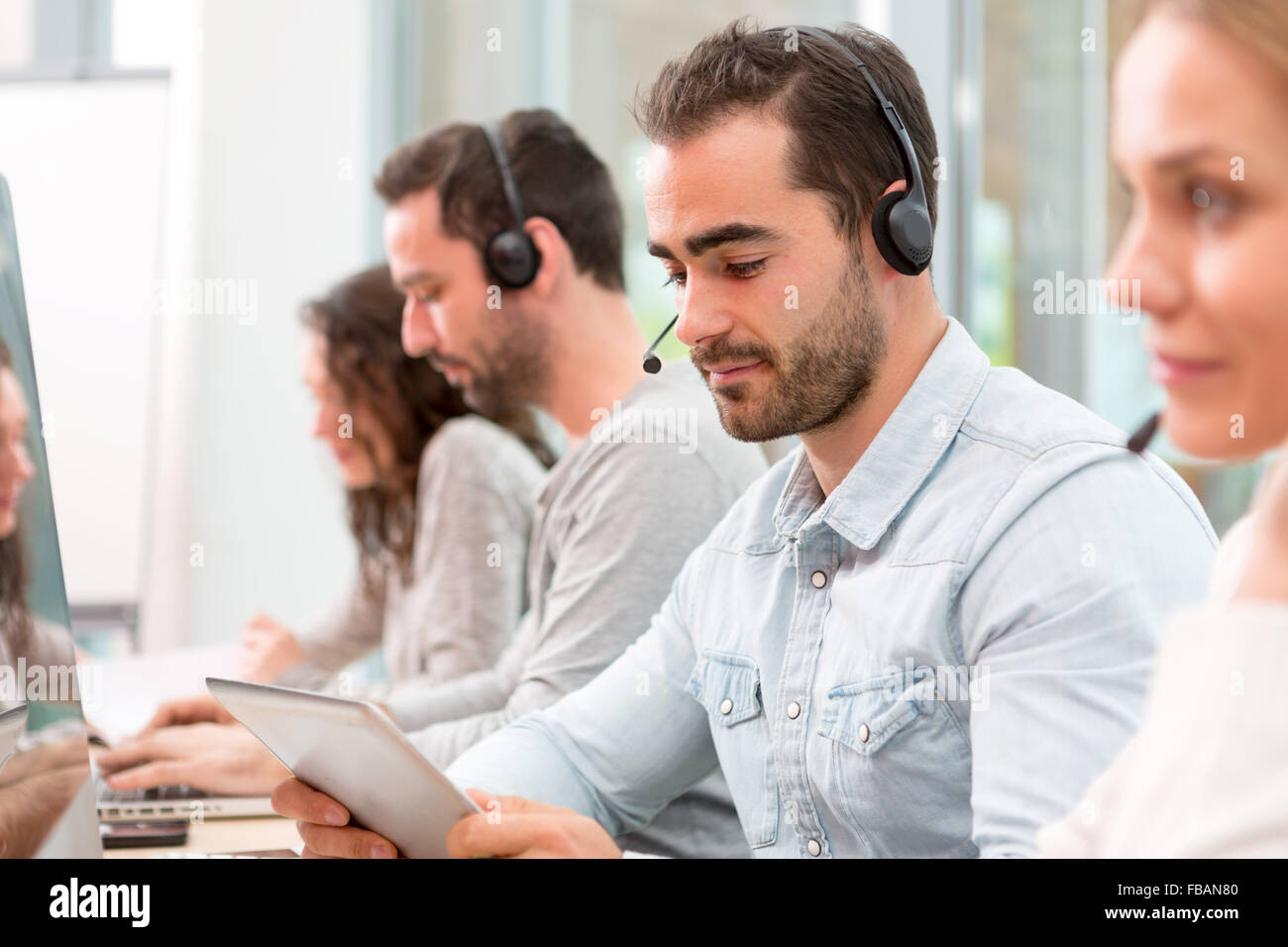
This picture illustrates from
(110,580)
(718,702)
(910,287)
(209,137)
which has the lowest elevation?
(110,580)

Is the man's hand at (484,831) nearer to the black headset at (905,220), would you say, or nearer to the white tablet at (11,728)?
the white tablet at (11,728)

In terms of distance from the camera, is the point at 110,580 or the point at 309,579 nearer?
the point at 110,580

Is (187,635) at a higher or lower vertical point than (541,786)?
lower

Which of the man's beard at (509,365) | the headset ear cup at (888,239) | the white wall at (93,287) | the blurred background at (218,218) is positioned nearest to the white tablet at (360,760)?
the headset ear cup at (888,239)

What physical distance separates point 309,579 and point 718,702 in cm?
198

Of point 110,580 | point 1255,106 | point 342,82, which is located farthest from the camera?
point 342,82

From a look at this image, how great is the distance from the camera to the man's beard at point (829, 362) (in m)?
0.90

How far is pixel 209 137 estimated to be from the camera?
8.93ft

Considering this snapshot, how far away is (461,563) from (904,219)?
0.90m

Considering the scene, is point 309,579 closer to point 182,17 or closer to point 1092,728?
point 182,17

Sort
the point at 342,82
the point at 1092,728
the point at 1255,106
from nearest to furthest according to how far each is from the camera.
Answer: the point at 1255,106 < the point at 1092,728 < the point at 342,82

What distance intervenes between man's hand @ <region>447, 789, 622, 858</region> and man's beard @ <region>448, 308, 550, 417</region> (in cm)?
78

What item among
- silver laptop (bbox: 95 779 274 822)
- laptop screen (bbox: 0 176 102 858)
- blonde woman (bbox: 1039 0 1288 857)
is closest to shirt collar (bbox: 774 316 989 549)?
blonde woman (bbox: 1039 0 1288 857)

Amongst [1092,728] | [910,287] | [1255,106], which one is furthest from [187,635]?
[1255,106]
